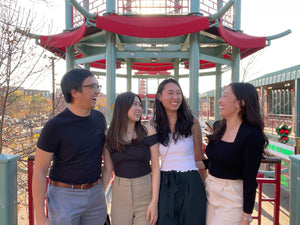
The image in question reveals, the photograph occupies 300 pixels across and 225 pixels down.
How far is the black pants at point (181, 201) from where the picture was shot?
185 cm

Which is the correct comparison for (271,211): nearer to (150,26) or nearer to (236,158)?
(236,158)

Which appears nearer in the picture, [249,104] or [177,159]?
[249,104]

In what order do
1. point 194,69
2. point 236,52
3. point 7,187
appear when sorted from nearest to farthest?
1. point 7,187
2. point 194,69
3. point 236,52

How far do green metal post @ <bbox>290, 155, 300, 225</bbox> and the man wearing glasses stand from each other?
5.86ft

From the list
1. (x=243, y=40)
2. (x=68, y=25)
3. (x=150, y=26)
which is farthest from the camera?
(x=68, y=25)

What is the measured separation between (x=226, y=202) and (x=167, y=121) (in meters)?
0.90

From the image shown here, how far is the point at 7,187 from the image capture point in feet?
6.38

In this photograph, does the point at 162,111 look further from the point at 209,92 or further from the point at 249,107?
the point at 209,92

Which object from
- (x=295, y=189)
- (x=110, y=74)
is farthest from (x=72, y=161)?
(x=110, y=74)

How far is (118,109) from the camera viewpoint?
2.00m

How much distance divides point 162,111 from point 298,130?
12.9 m

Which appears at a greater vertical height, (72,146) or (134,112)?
(134,112)

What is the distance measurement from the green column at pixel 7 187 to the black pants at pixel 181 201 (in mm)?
1380

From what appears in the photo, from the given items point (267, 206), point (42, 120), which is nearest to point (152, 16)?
point (42, 120)
